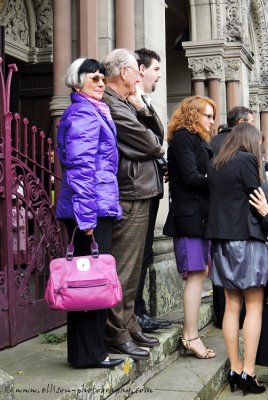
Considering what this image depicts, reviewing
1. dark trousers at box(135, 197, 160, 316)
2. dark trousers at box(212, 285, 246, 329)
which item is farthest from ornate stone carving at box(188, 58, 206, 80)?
dark trousers at box(135, 197, 160, 316)

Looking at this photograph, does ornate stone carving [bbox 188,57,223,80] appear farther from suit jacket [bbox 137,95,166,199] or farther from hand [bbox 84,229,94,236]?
hand [bbox 84,229,94,236]

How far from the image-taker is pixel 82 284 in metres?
3.39

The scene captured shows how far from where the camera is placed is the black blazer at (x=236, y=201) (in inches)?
164

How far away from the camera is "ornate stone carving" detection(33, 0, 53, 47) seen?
30.4 ft

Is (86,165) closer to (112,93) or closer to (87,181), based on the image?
(87,181)

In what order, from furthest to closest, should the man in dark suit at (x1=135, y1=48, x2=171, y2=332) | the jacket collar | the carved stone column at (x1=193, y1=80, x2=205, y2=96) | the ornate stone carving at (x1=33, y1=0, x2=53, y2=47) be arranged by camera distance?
the carved stone column at (x1=193, y1=80, x2=205, y2=96), the ornate stone carving at (x1=33, y1=0, x2=53, y2=47), the man in dark suit at (x1=135, y1=48, x2=171, y2=332), the jacket collar

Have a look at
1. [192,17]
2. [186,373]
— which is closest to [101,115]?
[186,373]

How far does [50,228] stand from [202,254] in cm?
120

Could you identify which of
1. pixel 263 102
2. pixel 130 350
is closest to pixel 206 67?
pixel 263 102

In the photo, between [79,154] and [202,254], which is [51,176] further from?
[79,154]

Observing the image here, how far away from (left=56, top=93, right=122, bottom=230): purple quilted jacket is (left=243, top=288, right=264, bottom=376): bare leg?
3.70ft

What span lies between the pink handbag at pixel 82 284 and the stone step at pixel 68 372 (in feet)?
1.25

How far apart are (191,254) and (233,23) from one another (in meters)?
7.07

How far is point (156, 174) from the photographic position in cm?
424
